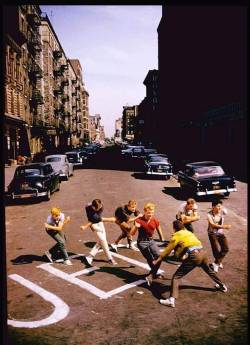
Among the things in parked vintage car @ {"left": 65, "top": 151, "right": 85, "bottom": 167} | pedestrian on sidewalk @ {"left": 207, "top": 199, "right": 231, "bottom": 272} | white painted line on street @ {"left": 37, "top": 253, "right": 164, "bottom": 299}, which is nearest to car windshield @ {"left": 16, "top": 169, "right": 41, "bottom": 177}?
white painted line on street @ {"left": 37, "top": 253, "right": 164, "bottom": 299}

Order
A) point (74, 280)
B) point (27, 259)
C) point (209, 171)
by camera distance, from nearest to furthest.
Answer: point (74, 280)
point (27, 259)
point (209, 171)

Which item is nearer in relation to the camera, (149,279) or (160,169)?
(149,279)

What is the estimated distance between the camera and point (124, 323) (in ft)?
21.3

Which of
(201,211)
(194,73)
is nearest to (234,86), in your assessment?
(194,73)

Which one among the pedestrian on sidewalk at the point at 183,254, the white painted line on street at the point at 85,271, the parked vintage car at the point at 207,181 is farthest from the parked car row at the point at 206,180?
the pedestrian on sidewalk at the point at 183,254

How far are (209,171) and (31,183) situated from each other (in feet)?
29.4

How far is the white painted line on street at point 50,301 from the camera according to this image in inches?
257

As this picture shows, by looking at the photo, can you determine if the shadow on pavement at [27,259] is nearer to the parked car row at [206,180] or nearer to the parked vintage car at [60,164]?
the parked car row at [206,180]

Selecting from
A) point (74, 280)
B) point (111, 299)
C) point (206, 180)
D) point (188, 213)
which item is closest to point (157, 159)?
point (206, 180)

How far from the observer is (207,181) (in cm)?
1766

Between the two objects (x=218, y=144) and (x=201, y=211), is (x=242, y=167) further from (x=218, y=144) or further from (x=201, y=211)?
Answer: (x=201, y=211)

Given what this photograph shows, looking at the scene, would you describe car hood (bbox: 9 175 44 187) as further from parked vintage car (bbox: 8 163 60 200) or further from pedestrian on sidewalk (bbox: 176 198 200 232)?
pedestrian on sidewalk (bbox: 176 198 200 232)

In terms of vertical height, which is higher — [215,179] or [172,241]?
[215,179]

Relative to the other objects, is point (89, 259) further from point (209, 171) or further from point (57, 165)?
point (57, 165)
